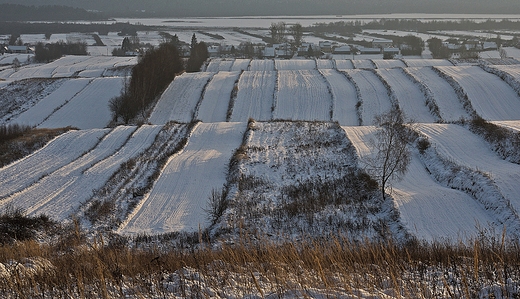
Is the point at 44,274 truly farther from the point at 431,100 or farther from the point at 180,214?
the point at 431,100

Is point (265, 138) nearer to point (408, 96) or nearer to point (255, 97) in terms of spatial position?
point (255, 97)

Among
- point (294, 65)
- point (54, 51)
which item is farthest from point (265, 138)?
point (54, 51)

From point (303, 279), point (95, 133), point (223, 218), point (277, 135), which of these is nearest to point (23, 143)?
point (95, 133)

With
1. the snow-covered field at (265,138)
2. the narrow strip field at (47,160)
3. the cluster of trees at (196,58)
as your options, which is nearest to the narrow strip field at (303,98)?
the snow-covered field at (265,138)

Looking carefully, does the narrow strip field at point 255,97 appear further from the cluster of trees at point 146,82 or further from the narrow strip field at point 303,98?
the cluster of trees at point 146,82

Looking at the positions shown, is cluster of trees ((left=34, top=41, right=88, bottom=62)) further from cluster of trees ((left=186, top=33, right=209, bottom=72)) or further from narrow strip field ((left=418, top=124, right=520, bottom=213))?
narrow strip field ((left=418, top=124, right=520, bottom=213))
